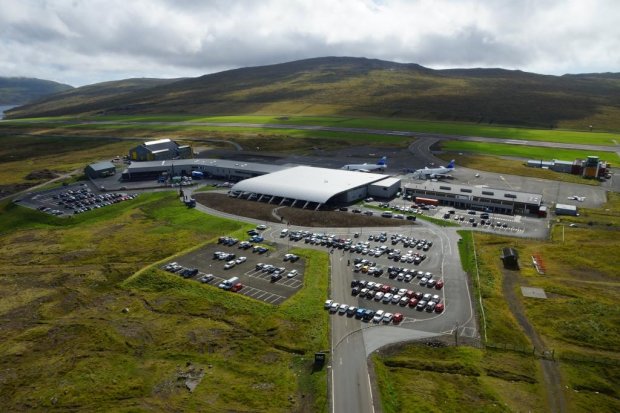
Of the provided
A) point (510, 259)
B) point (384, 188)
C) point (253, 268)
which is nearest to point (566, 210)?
point (510, 259)

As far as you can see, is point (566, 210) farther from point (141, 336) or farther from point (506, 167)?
point (141, 336)

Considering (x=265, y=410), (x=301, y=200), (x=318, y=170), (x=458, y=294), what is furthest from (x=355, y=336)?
(x=318, y=170)

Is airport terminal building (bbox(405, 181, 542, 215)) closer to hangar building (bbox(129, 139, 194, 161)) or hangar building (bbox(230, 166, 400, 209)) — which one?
hangar building (bbox(230, 166, 400, 209))

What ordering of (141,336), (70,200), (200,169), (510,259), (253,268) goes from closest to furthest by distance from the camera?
(141,336)
(253,268)
(510,259)
(70,200)
(200,169)

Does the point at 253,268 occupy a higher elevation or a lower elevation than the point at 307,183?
lower

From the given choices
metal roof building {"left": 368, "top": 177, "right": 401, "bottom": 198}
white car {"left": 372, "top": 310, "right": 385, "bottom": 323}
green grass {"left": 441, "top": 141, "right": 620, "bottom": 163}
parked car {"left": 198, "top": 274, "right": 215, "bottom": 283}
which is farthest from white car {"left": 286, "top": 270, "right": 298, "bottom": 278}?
green grass {"left": 441, "top": 141, "right": 620, "bottom": 163}

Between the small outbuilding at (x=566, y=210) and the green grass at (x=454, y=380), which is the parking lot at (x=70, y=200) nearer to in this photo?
the green grass at (x=454, y=380)
